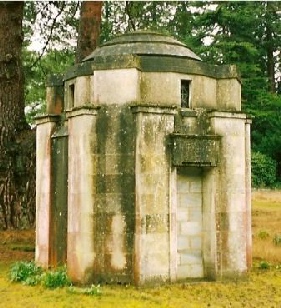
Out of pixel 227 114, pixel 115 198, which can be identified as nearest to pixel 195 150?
pixel 227 114

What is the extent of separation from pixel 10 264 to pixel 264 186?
29961 millimetres

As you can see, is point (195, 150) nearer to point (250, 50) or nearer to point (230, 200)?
point (230, 200)

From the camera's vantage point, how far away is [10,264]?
1122cm

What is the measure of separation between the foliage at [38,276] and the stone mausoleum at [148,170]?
0.60 ft

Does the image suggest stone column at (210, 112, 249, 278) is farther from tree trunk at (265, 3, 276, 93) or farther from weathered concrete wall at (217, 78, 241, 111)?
tree trunk at (265, 3, 276, 93)

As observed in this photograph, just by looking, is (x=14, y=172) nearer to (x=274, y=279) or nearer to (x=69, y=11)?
(x=69, y=11)

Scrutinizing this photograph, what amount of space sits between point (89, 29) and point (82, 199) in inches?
286

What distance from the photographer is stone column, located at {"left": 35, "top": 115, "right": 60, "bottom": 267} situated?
10195mm

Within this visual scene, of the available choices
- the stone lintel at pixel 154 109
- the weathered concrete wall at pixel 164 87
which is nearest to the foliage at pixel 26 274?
the stone lintel at pixel 154 109

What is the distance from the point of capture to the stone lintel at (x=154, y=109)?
8.81 m

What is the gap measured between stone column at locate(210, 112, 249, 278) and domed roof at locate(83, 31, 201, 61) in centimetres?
134

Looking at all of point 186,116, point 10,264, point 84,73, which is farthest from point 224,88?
point 10,264

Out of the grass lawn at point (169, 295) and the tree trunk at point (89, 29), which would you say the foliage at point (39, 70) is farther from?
the grass lawn at point (169, 295)

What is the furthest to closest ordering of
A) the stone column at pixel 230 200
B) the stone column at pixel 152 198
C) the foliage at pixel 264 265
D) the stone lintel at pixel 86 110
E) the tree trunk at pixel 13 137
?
the tree trunk at pixel 13 137
the foliage at pixel 264 265
the stone column at pixel 230 200
the stone lintel at pixel 86 110
the stone column at pixel 152 198
